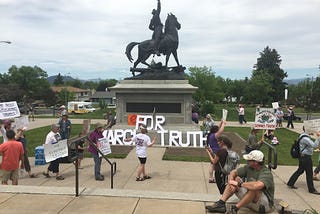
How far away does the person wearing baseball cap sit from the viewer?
17.7 feet

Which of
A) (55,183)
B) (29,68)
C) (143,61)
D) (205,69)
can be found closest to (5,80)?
(29,68)

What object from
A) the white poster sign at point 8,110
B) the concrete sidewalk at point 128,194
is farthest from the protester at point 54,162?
the white poster sign at point 8,110

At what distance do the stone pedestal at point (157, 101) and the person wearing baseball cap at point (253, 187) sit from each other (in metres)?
10.3

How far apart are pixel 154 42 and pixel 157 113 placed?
3.93 metres

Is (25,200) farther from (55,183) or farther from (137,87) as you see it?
(137,87)

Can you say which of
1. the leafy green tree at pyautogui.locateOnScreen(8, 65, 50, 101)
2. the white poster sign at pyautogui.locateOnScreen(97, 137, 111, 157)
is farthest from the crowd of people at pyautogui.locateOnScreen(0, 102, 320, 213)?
the leafy green tree at pyautogui.locateOnScreen(8, 65, 50, 101)

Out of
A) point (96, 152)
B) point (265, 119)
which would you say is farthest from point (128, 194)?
point (265, 119)

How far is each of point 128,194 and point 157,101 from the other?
9.84 m

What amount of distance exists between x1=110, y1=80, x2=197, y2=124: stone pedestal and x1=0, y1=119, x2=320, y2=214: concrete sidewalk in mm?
5826

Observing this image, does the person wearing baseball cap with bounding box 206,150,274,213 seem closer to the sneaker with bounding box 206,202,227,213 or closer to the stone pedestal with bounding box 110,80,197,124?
the sneaker with bounding box 206,202,227,213

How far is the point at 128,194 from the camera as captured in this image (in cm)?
664

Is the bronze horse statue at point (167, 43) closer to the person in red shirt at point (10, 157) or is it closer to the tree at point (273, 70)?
the person in red shirt at point (10, 157)

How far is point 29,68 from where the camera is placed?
95688 mm

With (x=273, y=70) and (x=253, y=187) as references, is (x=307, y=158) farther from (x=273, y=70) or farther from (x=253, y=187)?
(x=273, y=70)
